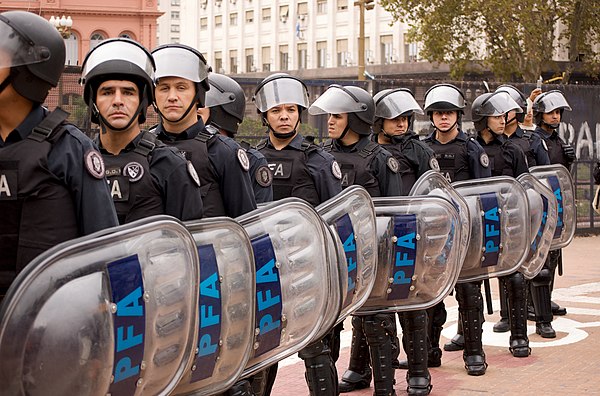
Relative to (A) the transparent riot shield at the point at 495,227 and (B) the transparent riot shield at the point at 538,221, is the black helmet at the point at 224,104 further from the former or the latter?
(B) the transparent riot shield at the point at 538,221

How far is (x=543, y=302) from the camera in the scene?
1057 cm

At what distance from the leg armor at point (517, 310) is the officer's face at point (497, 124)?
4.17ft

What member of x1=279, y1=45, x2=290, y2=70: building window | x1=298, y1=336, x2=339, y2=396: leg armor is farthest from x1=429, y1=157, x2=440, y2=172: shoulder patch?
x1=279, y1=45, x2=290, y2=70: building window

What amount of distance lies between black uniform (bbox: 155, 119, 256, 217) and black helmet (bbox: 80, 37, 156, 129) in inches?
25.3

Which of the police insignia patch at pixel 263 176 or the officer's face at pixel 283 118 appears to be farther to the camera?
the officer's face at pixel 283 118

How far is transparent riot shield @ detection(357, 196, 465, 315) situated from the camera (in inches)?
299

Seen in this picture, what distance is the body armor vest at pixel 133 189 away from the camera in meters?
5.12

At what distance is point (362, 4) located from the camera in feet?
106

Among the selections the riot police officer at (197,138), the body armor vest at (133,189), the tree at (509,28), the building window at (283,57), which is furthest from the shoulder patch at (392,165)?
the building window at (283,57)

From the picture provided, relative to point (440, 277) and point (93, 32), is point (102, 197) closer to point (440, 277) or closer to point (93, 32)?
point (440, 277)

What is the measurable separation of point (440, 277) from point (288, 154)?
1.39 metres

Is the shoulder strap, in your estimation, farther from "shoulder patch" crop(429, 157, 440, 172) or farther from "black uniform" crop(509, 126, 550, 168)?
"black uniform" crop(509, 126, 550, 168)

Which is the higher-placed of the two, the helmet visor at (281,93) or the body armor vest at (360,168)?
the helmet visor at (281,93)

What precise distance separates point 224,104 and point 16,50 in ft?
8.87
